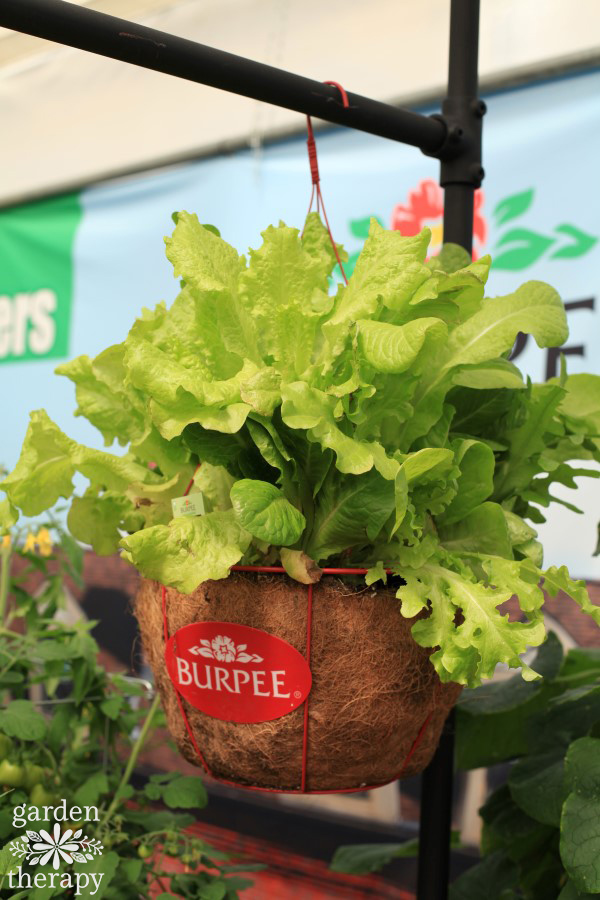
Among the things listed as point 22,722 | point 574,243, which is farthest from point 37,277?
point 22,722

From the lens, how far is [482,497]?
62 cm

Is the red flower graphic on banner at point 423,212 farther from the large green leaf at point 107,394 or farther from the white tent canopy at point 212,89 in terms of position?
the large green leaf at point 107,394

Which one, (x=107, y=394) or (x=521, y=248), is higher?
(x=521, y=248)

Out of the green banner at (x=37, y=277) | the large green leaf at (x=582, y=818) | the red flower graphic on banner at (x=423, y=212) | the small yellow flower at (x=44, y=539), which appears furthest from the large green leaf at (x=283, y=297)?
the green banner at (x=37, y=277)

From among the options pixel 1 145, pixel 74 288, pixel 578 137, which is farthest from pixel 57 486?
pixel 1 145

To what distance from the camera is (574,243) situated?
4.56 feet

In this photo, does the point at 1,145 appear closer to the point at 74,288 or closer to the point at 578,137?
the point at 74,288

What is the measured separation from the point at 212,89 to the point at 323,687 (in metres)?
1.55

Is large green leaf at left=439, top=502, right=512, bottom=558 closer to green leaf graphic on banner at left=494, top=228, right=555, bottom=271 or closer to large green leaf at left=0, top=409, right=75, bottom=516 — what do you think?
large green leaf at left=0, top=409, right=75, bottom=516

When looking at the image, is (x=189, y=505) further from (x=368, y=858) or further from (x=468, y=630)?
(x=368, y=858)


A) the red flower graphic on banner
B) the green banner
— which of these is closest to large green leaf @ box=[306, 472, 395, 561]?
the red flower graphic on banner

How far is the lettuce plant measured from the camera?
55 centimetres

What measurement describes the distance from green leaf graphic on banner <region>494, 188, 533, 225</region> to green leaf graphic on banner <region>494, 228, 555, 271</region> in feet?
0.08

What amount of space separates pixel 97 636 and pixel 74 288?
2.56ft
